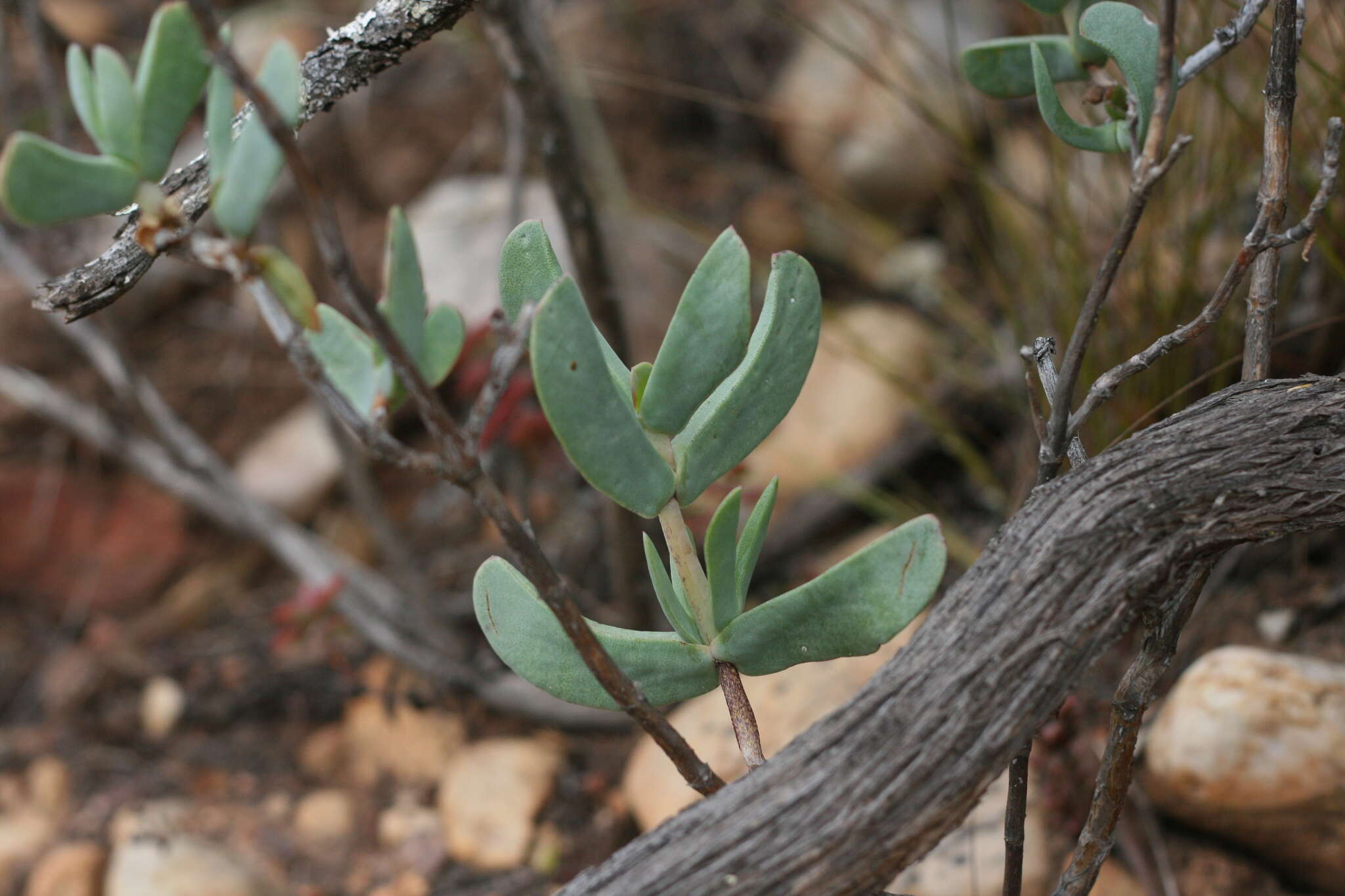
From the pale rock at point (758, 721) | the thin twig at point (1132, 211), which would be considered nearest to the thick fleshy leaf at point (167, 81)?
the thin twig at point (1132, 211)

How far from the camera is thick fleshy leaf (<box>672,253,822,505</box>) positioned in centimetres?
58

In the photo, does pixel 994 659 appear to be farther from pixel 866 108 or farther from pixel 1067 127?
pixel 866 108

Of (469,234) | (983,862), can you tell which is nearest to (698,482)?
(983,862)

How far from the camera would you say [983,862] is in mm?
1112

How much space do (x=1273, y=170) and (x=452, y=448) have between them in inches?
22.0

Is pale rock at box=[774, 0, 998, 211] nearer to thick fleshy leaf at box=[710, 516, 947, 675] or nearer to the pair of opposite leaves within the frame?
thick fleshy leaf at box=[710, 516, 947, 675]

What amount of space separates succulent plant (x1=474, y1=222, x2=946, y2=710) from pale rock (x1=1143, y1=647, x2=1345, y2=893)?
2.17ft

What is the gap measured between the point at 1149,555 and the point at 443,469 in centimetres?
37

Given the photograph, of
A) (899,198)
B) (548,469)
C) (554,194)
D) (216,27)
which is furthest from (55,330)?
(216,27)

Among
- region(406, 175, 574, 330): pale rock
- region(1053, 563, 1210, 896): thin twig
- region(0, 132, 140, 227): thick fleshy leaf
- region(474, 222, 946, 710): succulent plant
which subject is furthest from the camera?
region(406, 175, 574, 330): pale rock

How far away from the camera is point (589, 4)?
2781mm

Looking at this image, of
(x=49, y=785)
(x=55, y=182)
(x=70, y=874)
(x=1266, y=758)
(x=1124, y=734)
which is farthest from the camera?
(x=49, y=785)

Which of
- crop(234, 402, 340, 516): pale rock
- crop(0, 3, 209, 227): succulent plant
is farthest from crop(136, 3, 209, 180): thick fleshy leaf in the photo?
crop(234, 402, 340, 516): pale rock

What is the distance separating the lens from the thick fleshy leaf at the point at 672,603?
631mm
